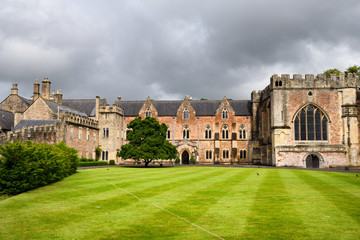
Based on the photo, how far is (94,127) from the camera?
55531 mm

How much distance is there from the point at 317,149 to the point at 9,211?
145ft

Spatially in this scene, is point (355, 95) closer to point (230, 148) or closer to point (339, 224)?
point (230, 148)

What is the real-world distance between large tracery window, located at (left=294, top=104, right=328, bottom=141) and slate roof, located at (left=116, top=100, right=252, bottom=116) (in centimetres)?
1382

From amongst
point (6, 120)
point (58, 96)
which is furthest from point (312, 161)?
point (6, 120)

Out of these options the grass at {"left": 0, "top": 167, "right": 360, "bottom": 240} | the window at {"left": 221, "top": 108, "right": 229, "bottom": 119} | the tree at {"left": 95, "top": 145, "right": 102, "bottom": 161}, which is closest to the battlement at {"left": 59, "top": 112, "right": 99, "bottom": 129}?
the tree at {"left": 95, "top": 145, "right": 102, "bottom": 161}

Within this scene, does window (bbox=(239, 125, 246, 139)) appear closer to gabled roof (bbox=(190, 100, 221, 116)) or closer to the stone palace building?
the stone palace building

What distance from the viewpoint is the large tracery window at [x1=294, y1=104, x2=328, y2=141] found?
47.7m

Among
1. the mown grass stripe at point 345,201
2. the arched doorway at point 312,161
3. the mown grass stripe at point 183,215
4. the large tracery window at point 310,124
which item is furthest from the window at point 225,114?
the mown grass stripe at point 183,215

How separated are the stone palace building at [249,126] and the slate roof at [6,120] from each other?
0.18 m


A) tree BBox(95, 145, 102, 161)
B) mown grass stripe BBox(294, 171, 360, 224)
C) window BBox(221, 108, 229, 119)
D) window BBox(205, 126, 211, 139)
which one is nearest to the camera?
mown grass stripe BBox(294, 171, 360, 224)

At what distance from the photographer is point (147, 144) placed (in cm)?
4372

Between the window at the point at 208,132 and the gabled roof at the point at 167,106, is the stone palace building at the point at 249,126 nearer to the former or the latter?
the window at the point at 208,132

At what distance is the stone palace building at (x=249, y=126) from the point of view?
151ft

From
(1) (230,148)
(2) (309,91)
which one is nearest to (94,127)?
(1) (230,148)
